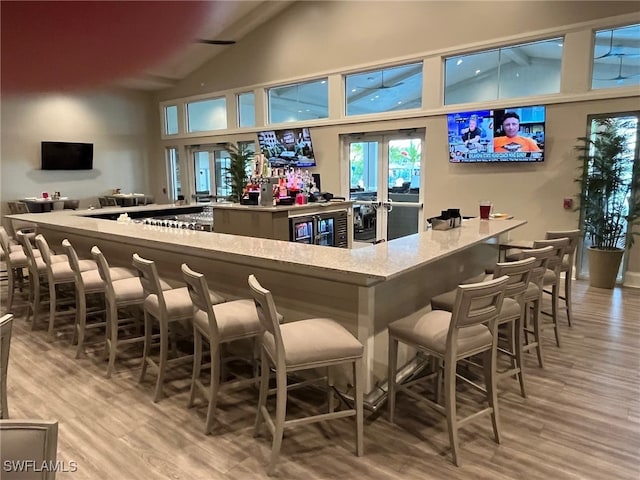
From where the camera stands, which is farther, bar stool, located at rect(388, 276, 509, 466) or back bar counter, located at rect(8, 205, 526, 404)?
back bar counter, located at rect(8, 205, 526, 404)

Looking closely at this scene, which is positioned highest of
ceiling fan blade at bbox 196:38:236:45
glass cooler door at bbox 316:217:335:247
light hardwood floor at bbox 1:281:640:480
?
ceiling fan blade at bbox 196:38:236:45

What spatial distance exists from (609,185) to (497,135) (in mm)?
1541

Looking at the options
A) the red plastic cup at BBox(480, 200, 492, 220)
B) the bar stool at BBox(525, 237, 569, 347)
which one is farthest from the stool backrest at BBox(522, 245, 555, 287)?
the red plastic cup at BBox(480, 200, 492, 220)

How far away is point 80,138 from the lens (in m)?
10.3

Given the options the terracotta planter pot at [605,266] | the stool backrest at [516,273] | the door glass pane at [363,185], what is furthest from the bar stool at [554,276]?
the door glass pane at [363,185]

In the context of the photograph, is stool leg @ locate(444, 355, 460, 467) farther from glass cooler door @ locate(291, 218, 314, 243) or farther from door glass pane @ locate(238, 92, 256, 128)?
door glass pane @ locate(238, 92, 256, 128)

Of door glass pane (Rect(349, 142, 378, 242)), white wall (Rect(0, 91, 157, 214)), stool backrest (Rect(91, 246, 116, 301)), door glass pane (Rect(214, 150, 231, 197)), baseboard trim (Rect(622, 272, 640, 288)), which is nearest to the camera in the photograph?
stool backrest (Rect(91, 246, 116, 301))

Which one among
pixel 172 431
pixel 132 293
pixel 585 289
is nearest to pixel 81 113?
pixel 132 293

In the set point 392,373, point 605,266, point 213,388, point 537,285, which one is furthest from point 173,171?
point 392,373

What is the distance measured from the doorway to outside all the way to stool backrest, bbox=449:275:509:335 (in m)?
5.17

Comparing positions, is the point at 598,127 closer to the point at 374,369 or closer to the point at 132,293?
the point at 374,369

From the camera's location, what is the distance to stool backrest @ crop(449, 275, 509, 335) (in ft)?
6.59

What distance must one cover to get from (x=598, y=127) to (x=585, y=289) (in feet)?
6.79

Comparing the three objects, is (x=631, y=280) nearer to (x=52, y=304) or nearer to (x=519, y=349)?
(x=519, y=349)
